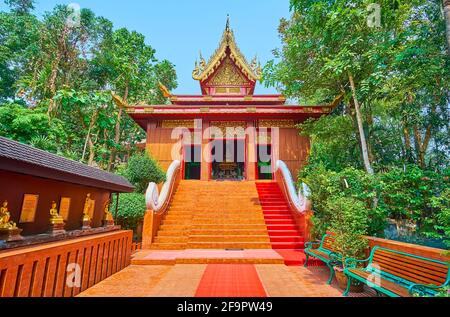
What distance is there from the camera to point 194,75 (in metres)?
14.9

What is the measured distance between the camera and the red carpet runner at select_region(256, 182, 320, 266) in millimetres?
5864

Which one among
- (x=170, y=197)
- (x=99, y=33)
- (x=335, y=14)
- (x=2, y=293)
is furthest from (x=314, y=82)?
(x=99, y=33)

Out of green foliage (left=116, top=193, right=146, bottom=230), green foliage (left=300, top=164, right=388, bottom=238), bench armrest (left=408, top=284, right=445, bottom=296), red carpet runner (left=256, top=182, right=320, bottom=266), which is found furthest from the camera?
green foliage (left=116, top=193, right=146, bottom=230)

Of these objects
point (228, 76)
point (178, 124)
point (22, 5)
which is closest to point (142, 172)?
point (178, 124)

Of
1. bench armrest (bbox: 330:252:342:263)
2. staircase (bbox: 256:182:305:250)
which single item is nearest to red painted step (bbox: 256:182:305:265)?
staircase (bbox: 256:182:305:250)

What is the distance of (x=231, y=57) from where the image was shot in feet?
49.2

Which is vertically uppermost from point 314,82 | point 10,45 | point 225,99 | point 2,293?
point 10,45

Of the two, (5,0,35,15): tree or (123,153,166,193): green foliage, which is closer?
(123,153,166,193): green foliage

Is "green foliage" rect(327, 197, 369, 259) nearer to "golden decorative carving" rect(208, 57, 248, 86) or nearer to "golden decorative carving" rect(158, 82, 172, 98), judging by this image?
"golden decorative carving" rect(208, 57, 248, 86)

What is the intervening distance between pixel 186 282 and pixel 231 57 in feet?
46.4

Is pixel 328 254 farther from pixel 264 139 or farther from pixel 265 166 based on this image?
pixel 265 166

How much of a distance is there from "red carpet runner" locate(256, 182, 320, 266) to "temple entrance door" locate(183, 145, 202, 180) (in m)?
8.20
